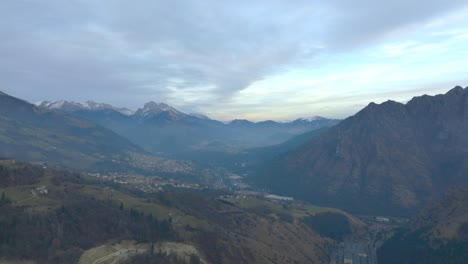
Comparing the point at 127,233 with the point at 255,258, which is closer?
the point at 127,233

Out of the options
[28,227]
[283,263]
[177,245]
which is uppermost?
[28,227]

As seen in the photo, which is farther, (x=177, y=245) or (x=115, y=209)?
(x=115, y=209)

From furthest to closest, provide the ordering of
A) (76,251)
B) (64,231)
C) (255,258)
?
(255,258), (64,231), (76,251)

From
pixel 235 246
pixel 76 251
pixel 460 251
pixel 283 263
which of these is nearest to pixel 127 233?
pixel 76 251

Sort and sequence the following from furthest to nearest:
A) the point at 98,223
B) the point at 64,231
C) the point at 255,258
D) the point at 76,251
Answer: the point at 255,258
the point at 98,223
the point at 64,231
the point at 76,251

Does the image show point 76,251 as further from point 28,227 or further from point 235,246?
point 235,246

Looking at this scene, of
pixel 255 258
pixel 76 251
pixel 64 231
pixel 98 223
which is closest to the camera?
pixel 76 251

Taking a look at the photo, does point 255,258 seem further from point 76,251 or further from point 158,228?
point 76,251

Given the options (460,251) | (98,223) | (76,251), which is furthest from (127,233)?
(460,251)

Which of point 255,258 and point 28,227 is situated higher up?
point 28,227
